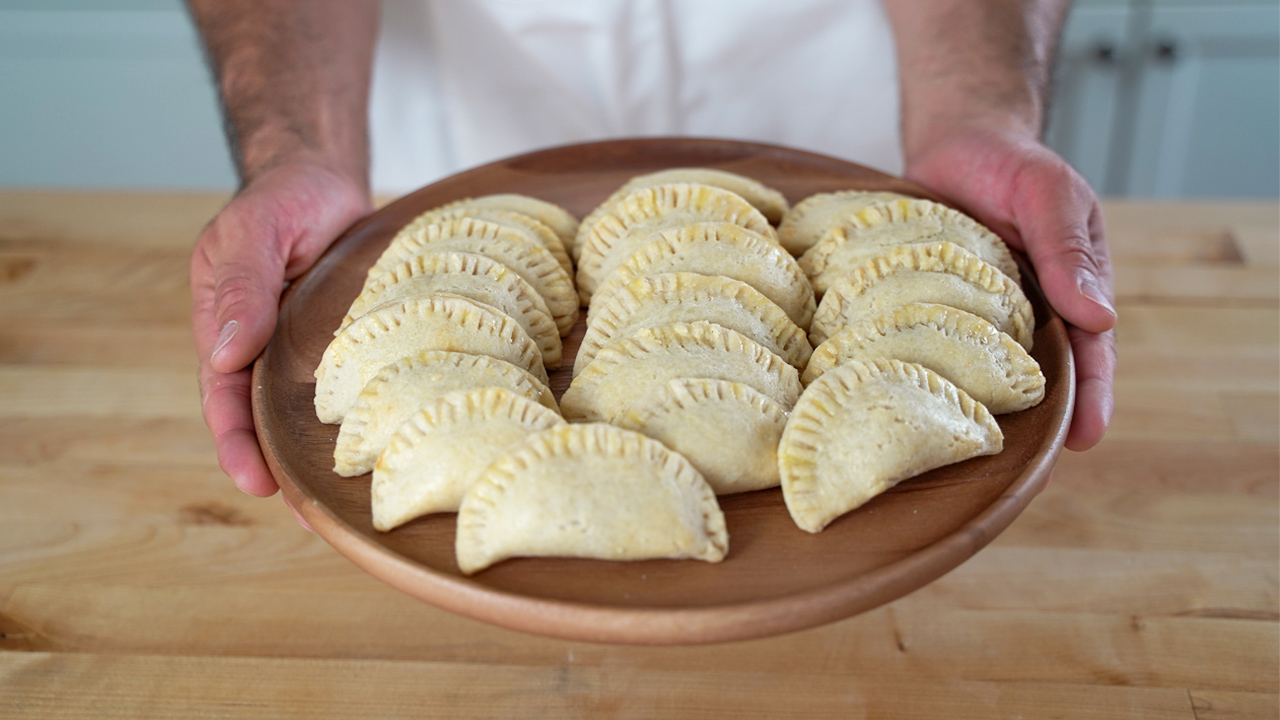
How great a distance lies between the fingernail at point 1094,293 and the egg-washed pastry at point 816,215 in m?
0.42

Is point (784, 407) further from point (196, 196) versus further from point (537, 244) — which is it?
point (196, 196)

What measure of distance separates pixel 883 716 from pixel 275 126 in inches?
81.2

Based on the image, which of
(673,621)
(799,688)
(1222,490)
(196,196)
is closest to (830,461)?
(673,621)

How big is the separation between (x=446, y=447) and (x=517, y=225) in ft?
2.51

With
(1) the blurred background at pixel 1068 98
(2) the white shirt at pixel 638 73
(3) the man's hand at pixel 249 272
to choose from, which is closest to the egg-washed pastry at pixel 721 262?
(3) the man's hand at pixel 249 272

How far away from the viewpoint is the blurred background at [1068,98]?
4.05 metres

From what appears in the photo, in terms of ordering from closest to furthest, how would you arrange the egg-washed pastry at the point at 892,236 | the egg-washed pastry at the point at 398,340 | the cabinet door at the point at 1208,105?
the egg-washed pastry at the point at 398,340 → the egg-washed pastry at the point at 892,236 → the cabinet door at the point at 1208,105

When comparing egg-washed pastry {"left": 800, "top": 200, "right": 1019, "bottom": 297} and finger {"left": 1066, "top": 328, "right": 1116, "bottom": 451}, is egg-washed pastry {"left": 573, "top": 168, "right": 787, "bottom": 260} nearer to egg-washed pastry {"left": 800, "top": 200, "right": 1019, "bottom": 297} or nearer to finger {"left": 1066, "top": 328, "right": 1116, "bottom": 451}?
egg-washed pastry {"left": 800, "top": 200, "right": 1019, "bottom": 297}

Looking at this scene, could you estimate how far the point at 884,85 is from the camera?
3305 mm

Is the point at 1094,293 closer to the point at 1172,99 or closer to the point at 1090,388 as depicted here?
the point at 1090,388

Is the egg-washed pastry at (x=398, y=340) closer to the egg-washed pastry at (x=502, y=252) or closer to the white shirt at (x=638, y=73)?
the egg-washed pastry at (x=502, y=252)

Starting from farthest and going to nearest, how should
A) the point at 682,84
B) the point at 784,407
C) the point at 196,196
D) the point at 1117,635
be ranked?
the point at 196,196 < the point at 682,84 < the point at 1117,635 < the point at 784,407

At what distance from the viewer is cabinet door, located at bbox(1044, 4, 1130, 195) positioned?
4.04m

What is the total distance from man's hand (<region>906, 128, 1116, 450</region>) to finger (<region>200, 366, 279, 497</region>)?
1.52m
